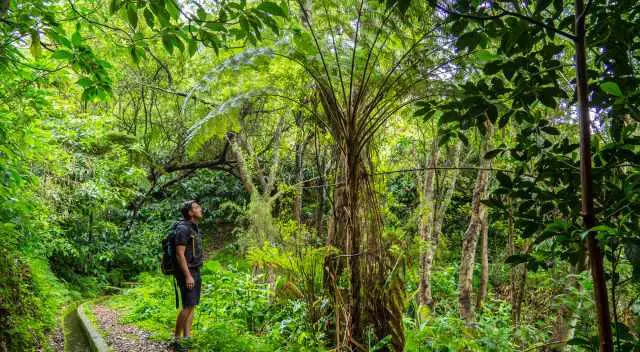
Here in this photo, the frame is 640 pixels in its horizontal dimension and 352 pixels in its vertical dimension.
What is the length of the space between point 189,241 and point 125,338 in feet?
6.13

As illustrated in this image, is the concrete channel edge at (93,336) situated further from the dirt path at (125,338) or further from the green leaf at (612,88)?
the green leaf at (612,88)

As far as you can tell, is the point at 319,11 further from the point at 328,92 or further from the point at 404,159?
the point at 404,159

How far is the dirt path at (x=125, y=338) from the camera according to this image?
5.16 m

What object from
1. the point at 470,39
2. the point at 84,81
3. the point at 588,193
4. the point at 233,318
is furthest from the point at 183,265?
the point at 588,193

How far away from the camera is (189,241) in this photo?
5113mm

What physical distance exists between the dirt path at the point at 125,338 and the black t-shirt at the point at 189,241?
103cm

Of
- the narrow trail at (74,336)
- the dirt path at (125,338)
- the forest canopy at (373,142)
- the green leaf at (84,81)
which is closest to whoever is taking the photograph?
the forest canopy at (373,142)

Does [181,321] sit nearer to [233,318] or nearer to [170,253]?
[170,253]

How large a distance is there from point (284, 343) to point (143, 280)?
9154 mm

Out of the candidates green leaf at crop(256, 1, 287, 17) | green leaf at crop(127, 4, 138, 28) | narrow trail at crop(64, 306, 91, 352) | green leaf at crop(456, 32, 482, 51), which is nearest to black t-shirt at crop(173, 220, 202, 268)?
narrow trail at crop(64, 306, 91, 352)

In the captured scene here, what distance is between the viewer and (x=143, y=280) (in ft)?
39.5

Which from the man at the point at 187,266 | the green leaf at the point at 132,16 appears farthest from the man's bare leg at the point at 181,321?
the green leaf at the point at 132,16

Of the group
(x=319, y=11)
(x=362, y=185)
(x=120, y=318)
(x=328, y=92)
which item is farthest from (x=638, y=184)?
(x=120, y=318)

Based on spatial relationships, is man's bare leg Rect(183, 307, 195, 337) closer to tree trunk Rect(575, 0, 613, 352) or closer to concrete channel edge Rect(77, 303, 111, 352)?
concrete channel edge Rect(77, 303, 111, 352)
